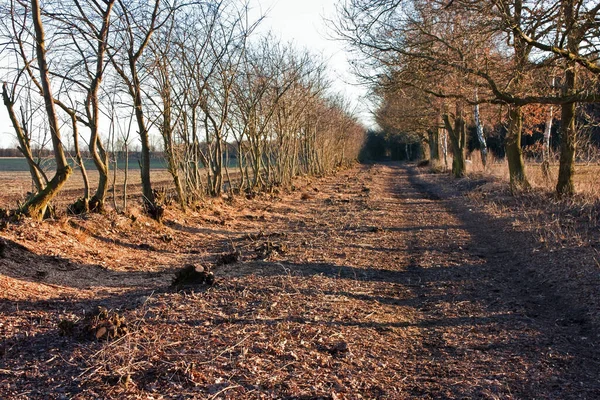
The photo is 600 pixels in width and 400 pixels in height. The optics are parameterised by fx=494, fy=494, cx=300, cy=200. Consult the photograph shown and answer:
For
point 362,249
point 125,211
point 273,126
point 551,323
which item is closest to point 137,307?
point 551,323

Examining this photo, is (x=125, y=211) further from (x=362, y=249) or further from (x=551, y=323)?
(x=551, y=323)

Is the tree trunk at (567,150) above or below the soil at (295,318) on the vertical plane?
above

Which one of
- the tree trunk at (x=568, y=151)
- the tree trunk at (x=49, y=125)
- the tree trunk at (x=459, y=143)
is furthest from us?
the tree trunk at (x=459, y=143)

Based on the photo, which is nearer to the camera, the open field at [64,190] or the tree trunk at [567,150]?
the tree trunk at [567,150]

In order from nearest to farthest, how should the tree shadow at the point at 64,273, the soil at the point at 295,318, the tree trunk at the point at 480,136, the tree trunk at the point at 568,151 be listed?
the soil at the point at 295,318
the tree shadow at the point at 64,273
the tree trunk at the point at 568,151
the tree trunk at the point at 480,136

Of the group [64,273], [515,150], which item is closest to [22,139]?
[64,273]

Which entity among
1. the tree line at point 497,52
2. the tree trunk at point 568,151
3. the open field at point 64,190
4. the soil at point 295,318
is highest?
the tree line at point 497,52

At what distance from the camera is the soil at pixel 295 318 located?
11.8ft

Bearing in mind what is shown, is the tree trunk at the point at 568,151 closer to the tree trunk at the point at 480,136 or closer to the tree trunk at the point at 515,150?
the tree trunk at the point at 515,150

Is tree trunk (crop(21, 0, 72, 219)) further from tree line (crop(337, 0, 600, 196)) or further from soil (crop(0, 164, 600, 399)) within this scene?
tree line (crop(337, 0, 600, 196))

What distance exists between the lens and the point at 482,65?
1138 cm

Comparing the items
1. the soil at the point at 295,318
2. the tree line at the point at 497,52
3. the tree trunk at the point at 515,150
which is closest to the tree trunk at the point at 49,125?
the soil at the point at 295,318

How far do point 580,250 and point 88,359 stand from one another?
7.01 metres

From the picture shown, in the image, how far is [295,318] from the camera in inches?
193
